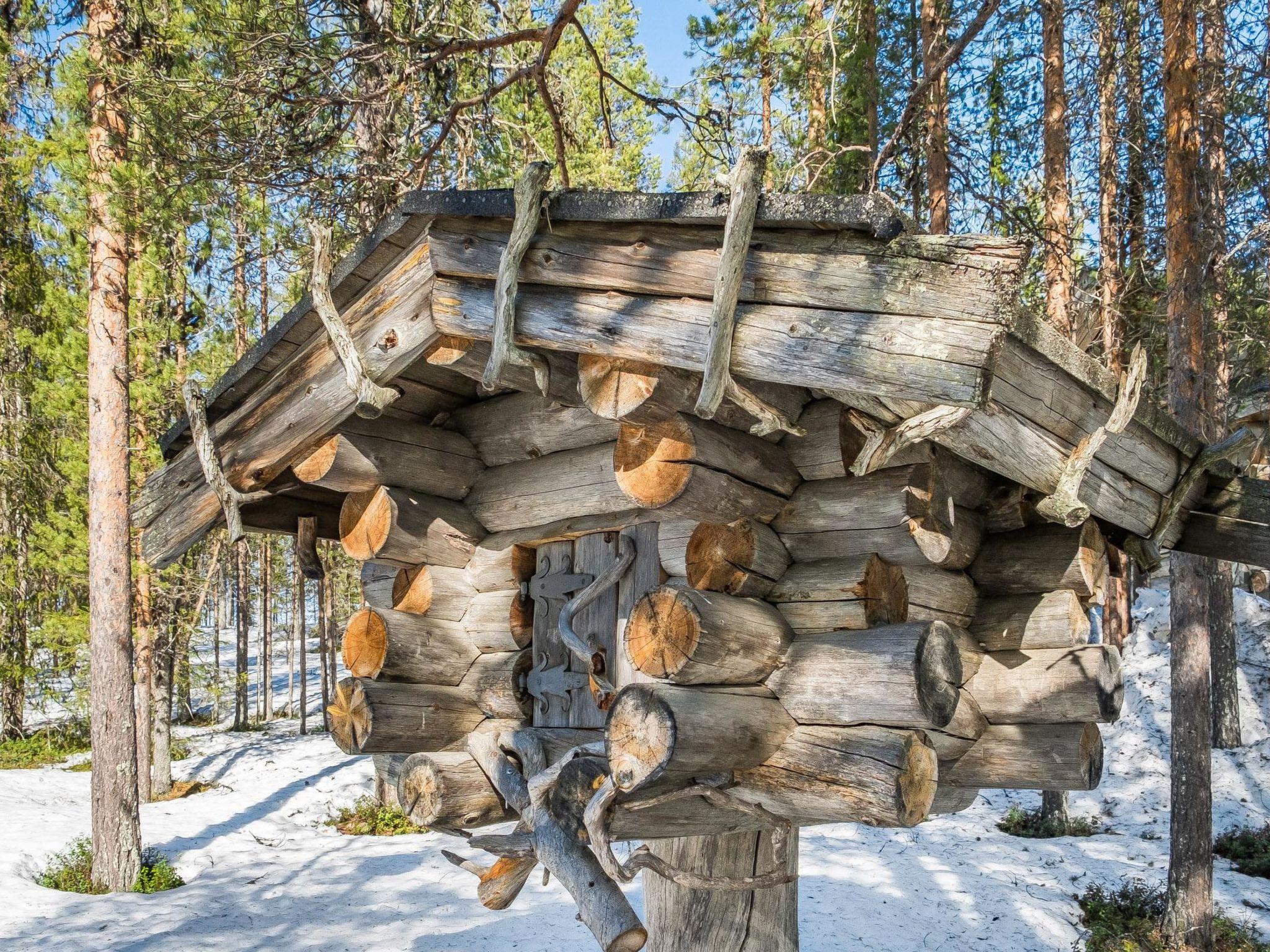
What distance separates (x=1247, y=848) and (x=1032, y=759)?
1091cm

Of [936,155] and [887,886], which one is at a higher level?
[936,155]

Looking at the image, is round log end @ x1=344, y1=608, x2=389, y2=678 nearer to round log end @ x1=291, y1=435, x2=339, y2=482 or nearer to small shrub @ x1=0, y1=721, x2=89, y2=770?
round log end @ x1=291, y1=435, x2=339, y2=482

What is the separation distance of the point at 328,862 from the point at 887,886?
672 cm

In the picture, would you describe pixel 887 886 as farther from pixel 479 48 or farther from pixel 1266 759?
pixel 479 48

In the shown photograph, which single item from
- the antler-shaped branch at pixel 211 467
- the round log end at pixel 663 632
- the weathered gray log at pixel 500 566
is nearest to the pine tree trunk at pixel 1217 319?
the weathered gray log at pixel 500 566

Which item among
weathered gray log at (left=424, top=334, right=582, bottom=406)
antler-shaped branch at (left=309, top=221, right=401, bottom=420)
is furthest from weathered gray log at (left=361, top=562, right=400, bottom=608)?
weathered gray log at (left=424, top=334, right=582, bottom=406)

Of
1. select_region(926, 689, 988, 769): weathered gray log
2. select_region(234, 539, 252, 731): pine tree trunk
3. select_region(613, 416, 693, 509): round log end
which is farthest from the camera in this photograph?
select_region(234, 539, 252, 731): pine tree trunk

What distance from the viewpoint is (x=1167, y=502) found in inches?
149

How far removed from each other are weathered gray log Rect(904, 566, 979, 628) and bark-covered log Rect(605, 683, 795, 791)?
2.79 feet

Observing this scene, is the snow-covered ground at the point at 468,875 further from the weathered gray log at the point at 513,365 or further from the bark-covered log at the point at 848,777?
the weathered gray log at the point at 513,365

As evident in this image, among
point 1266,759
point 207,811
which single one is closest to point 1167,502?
point 1266,759

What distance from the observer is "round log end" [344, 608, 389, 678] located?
4141 mm

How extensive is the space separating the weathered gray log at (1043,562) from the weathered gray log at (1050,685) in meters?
0.25

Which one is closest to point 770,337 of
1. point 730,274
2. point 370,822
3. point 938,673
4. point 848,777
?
point 730,274
